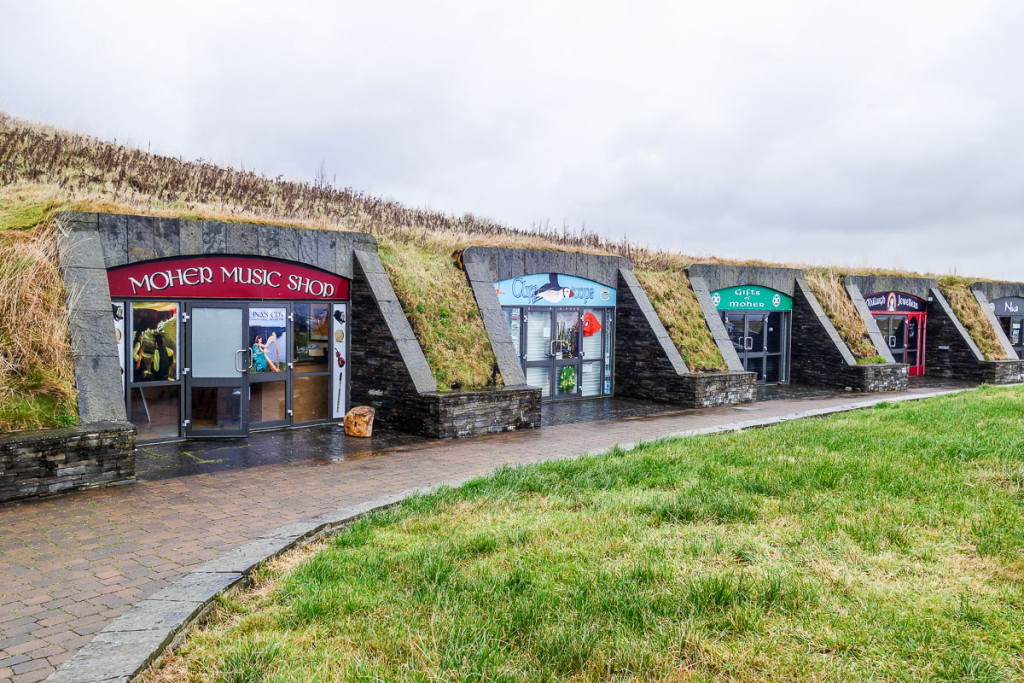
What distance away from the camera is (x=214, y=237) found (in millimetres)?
11195

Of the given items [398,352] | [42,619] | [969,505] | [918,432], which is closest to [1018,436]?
[918,432]

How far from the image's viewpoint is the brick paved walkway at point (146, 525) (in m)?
A: 4.70

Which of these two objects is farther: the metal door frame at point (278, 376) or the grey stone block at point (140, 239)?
the metal door frame at point (278, 376)

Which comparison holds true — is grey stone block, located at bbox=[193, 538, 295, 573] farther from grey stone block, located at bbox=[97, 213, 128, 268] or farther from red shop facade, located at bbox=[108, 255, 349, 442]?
grey stone block, located at bbox=[97, 213, 128, 268]

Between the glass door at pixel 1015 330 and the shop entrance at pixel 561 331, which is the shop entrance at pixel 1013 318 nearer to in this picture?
the glass door at pixel 1015 330

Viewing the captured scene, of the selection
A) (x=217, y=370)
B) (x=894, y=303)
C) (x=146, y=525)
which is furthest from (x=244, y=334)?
(x=894, y=303)

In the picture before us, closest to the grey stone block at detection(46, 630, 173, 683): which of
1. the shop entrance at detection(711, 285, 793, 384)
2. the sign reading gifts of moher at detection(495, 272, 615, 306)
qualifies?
the sign reading gifts of moher at detection(495, 272, 615, 306)

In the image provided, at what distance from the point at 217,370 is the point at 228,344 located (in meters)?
0.44

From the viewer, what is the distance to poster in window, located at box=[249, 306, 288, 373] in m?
11.9

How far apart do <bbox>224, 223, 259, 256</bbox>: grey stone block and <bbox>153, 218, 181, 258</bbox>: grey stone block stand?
0.73m

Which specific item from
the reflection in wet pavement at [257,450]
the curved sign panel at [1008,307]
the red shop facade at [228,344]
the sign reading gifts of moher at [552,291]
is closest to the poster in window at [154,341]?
the red shop facade at [228,344]

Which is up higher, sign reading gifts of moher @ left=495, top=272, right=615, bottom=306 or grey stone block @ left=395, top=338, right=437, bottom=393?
sign reading gifts of moher @ left=495, top=272, right=615, bottom=306

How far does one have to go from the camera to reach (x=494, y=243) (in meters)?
16.9

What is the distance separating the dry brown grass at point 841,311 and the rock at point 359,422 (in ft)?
50.0
